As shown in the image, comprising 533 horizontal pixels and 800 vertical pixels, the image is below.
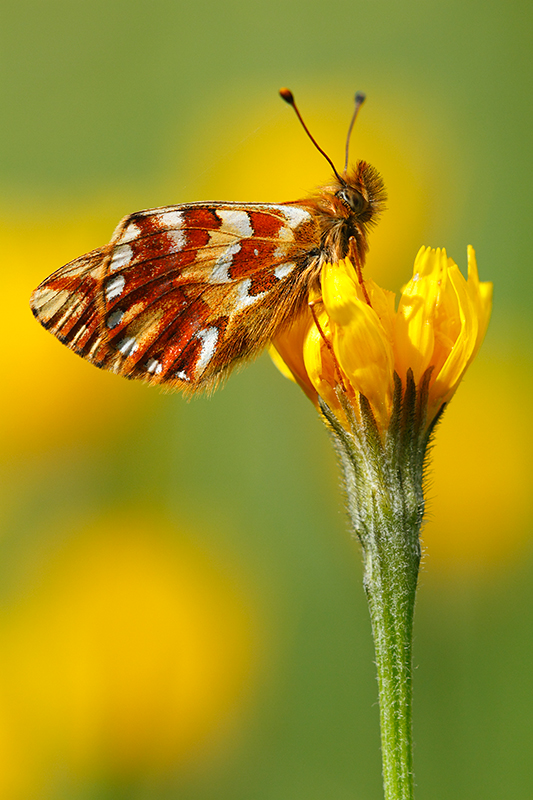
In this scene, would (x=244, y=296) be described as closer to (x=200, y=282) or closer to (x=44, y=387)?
(x=200, y=282)

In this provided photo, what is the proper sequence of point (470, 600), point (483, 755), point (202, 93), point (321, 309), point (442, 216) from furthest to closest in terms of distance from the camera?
point (202, 93)
point (442, 216)
point (470, 600)
point (483, 755)
point (321, 309)

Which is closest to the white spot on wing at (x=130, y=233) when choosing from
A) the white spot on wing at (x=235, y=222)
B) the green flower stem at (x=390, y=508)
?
the white spot on wing at (x=235, y=222)

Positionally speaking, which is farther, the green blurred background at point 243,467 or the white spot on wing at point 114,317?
the green blurred background at point 243,467

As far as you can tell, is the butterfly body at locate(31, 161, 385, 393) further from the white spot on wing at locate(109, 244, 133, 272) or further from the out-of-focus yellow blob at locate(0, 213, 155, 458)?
the out-of-focus yellow blob at locate(0, 213, 155, 458)

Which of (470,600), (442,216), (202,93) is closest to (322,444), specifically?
(470,600)

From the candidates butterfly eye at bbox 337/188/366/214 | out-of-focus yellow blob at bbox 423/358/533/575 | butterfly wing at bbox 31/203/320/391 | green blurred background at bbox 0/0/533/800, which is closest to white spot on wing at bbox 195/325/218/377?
butterfly wing at bbox 31/203/320/391

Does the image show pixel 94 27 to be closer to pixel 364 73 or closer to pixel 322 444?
pixel 364 73

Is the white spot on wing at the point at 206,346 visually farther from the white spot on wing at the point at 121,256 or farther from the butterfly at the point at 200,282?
the white spot on wing at the point at 121,256

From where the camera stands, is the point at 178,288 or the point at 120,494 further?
the point at 120,494
